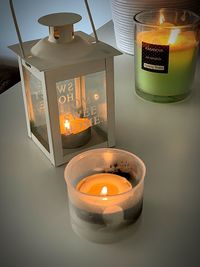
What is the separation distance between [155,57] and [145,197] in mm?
276

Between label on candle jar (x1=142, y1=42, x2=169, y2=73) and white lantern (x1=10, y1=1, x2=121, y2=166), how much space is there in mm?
144

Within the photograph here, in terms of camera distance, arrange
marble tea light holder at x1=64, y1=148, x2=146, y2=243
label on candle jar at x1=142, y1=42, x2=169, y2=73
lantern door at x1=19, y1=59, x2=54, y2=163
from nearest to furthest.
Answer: marble tea light holder at x1=64, y1=148, x2=146, y2=243
lantern door at x1=19, y1=59, x2=54, y2=163
label on candle jar at x1=142, y1=42, x2=169, y2=73

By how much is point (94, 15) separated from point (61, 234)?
3.23 feet

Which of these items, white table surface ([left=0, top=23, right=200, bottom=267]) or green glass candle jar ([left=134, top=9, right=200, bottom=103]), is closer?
white table surface ([left=0, top=23, right=200, bottom=267])

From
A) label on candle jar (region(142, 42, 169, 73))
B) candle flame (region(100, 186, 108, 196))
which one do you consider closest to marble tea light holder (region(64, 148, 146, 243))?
candle flame (region(100, 186, 108, 196))

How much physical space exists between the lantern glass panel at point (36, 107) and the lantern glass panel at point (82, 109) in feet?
0.10

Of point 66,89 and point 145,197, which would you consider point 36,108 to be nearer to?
point 66,89

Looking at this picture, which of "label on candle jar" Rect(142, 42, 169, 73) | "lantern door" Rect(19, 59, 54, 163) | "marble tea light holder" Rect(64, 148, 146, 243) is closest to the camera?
"marble tea light holder" Rect(64, 148, 146, 243)

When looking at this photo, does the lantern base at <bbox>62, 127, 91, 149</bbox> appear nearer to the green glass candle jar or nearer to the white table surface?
the white table surface

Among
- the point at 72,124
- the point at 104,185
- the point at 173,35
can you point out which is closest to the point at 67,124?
the point at 72,124

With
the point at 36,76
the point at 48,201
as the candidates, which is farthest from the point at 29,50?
the point at 48,201

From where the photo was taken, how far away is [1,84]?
52.8 inches

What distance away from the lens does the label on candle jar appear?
26.4 inches

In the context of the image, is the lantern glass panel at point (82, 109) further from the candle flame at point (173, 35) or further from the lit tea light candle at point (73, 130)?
the candle flame at point (173, 35)
